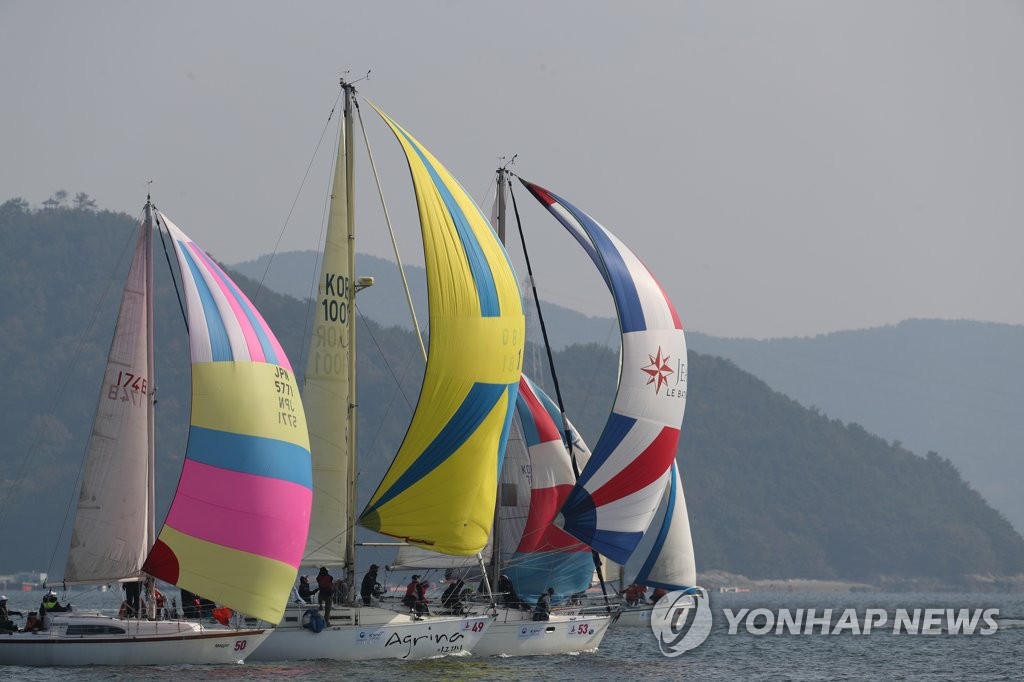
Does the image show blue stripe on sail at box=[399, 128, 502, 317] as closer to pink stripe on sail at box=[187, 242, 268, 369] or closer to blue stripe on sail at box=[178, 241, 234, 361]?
pink stripe on sail at box=[187, 242, 268, 369]

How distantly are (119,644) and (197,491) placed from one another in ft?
10.0

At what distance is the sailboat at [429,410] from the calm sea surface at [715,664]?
3.05 feet

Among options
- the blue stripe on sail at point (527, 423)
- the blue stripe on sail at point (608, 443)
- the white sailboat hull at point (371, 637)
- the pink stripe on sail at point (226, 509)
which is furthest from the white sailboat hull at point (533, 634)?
the pink stripe on sail at point (226, 509)

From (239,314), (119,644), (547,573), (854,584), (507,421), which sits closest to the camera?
(119,644)

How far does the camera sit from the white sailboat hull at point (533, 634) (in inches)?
1315

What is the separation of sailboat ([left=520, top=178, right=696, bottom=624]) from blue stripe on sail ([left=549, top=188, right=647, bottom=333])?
0.02 meters

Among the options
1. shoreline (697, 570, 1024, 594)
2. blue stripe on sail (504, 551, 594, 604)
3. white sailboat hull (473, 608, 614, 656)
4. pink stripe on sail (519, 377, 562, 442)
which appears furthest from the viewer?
shoreline (697, 570, 1024, 594)

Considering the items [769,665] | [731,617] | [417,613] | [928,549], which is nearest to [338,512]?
[417,613]

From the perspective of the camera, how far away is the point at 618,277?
34000 millimetres

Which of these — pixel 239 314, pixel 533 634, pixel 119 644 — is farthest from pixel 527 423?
pixel 119 644

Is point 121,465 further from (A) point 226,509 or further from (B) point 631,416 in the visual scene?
(B) point 631,416

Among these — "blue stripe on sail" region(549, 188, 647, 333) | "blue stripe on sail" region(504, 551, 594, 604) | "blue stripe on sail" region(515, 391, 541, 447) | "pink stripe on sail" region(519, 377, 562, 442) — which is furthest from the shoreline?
"blue stripe on sail" region(549, 188, 647, 333)

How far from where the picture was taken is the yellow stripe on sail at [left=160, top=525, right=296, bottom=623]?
2841cm

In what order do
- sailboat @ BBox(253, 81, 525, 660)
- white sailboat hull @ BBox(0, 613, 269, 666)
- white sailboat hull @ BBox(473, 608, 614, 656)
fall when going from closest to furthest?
white sailboat hull @ BBox(0, 613, 269, 666)
sailboat @ BBox(253, 81, 525, 660)
white sailboat hull @ BBox(473, 608, 614, 656)
